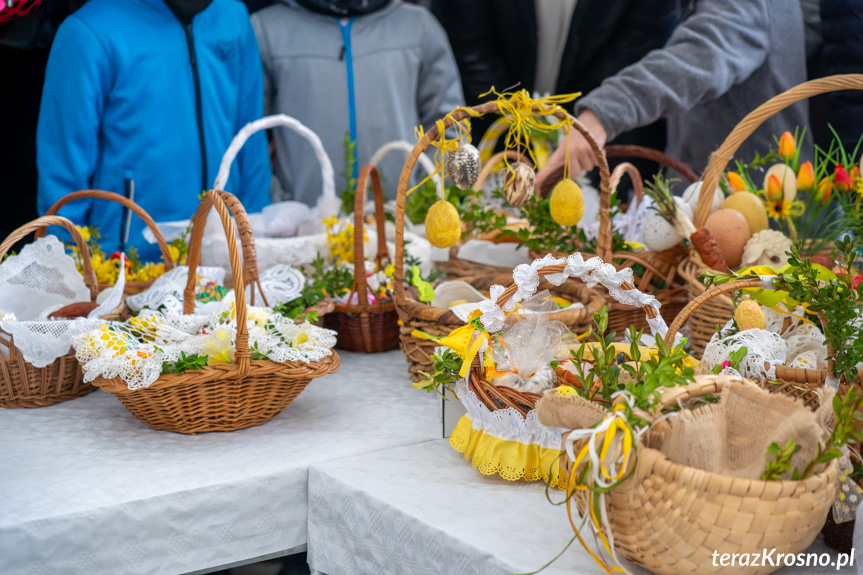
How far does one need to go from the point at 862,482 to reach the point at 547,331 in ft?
1.87

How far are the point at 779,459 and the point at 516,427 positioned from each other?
18.5 inches

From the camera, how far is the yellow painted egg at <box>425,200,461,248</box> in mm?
1691

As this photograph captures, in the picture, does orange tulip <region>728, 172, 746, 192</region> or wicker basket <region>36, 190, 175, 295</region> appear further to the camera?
orange tulip <region>728, 172, 746, 192</region>

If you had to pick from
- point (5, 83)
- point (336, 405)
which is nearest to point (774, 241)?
point (336, 405)

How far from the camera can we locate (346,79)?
9.44 feet

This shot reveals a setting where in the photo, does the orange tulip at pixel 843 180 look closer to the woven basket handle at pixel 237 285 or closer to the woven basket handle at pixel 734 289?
the woven basket handle at pixel 734 289

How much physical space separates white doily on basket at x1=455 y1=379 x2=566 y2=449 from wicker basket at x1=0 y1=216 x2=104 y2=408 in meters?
1.06

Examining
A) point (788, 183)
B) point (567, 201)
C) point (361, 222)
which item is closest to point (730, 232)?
point (788, 183)

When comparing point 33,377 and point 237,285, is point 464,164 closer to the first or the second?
point 237,285

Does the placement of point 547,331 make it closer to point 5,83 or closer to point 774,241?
point 774,241

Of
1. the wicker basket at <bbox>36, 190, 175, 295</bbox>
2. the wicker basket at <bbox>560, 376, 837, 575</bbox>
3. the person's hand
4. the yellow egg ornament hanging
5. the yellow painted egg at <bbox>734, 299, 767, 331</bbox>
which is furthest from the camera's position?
the person's hand

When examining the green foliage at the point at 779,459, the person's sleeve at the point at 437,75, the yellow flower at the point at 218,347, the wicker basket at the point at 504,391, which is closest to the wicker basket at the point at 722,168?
the wicker basket at the point at 504,391

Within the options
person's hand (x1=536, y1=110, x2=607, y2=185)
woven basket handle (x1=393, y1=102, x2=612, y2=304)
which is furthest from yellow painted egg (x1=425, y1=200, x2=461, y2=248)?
person's hand (x1=536, y1=110, x2=607, y2=185)

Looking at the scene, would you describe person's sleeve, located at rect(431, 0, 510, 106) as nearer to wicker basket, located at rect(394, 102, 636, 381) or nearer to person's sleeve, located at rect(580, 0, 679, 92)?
person's sleeve, located at rect(580, 0, 679, 92)
